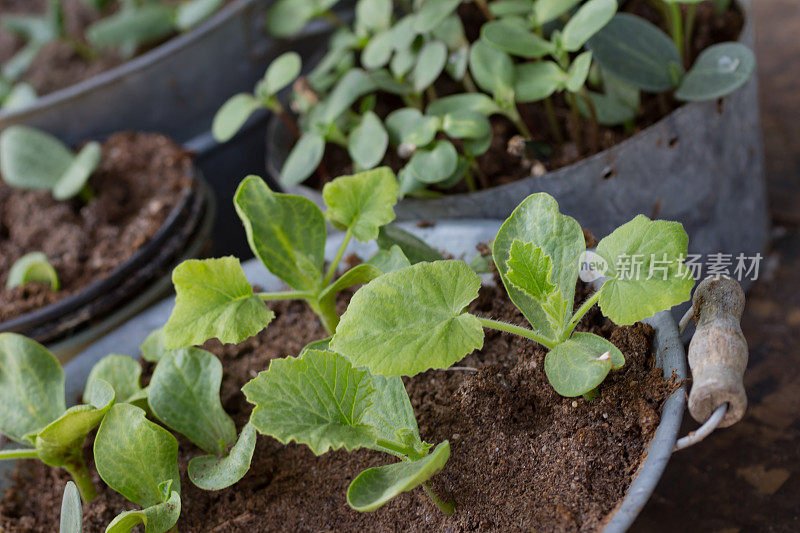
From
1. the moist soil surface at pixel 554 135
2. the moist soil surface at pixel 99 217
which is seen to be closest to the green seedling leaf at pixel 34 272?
the moist soil surface at pixel 99 217

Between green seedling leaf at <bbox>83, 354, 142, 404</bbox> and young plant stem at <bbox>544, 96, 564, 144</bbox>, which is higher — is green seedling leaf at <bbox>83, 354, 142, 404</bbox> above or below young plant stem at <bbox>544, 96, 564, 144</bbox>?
below

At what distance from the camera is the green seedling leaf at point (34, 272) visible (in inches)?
40.5

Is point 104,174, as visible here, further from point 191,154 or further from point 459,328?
point 459,328

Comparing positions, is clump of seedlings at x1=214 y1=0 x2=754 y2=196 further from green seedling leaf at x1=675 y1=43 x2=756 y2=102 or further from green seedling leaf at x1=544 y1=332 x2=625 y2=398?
green seedling leaf at x1=544 y1=332 x2=625 y2=398

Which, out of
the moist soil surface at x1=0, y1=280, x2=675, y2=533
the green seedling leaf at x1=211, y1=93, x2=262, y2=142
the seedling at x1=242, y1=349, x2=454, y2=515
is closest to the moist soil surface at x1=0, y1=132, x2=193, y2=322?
the green seedling leaf at x1=211, y1=93, x2=262, y2=142

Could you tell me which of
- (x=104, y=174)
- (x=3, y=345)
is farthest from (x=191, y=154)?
(x=3, y=345)

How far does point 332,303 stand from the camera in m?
0.73

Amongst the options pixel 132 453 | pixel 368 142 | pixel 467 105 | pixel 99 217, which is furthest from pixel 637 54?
pixel 99 217

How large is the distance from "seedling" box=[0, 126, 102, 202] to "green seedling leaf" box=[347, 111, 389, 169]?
0.44 metres

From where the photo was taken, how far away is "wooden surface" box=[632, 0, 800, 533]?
0.77m

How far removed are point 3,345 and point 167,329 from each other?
0.71 ft

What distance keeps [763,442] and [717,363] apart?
379mm

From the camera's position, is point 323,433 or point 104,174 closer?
point 323,433

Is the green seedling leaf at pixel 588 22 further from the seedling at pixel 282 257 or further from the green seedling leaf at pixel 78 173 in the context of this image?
the green seedling leaf at pixel 78 173
